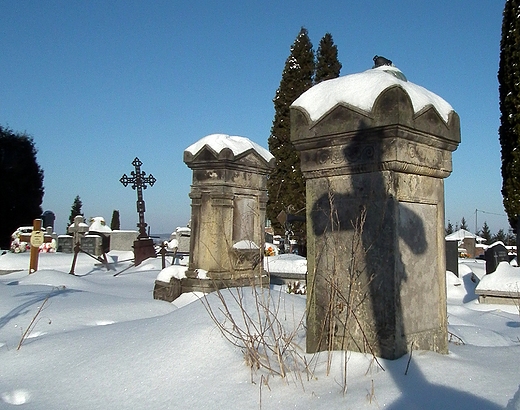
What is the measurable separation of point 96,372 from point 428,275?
212 cm

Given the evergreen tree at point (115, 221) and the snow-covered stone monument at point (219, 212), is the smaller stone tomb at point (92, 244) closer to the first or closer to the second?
the snow-covered stone monument at point (219, 212)

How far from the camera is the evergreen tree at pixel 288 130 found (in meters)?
20.5

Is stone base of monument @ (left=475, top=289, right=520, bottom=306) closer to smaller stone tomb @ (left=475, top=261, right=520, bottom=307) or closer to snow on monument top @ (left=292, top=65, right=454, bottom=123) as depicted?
smaller stone tomb @ (left=475, top=261, right=520, bottom=307)

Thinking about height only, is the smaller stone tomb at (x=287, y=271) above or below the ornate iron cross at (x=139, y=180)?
below

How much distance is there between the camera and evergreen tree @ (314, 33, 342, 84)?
22.5 meters

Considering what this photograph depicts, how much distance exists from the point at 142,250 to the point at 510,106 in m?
12.1

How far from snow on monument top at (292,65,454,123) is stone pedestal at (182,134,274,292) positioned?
3449mm

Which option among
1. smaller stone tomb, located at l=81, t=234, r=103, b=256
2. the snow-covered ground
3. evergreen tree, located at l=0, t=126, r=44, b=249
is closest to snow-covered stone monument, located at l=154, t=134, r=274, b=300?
the snow-covered ground

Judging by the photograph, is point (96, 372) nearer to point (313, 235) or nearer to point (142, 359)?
point (142, 359)

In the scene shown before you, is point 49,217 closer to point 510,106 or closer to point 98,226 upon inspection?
point 98,226

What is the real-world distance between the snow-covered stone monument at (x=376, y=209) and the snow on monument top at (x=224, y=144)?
11.3 ft

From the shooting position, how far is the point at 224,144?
6.66 meters

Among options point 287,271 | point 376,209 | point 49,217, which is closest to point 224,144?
point 287,271

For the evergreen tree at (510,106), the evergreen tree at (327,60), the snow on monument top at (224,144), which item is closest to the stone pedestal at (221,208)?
the snow on monument top at (224,144)
